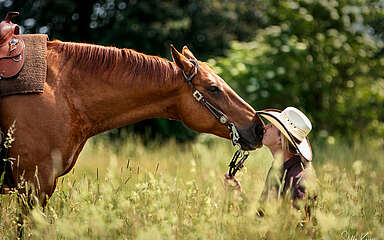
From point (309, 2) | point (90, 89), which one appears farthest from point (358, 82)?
point (90, 89)

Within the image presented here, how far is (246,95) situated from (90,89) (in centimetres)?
592

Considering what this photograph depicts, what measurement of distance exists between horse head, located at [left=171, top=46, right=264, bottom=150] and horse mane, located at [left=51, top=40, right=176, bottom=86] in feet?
0.44

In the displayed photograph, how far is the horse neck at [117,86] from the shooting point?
3.16 m

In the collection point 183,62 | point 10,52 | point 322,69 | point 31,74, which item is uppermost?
point 10,52

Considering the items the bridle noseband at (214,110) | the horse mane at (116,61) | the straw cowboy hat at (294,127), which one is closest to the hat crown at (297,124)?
the straw cowboy hat at (294,127)

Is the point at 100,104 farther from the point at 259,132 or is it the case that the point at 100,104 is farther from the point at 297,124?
the point at 297,124

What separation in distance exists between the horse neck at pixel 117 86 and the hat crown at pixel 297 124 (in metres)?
0.89

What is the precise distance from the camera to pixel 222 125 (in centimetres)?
333

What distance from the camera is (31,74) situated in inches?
115

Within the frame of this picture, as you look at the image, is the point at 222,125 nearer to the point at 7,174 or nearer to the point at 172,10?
the point at 7,174

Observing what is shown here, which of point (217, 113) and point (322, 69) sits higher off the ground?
point (217, 113)

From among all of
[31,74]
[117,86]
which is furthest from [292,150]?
[31,74]

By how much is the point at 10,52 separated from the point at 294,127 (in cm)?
210

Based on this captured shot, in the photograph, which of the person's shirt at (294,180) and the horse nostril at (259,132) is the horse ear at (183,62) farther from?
the person's shirt at (294,180)
